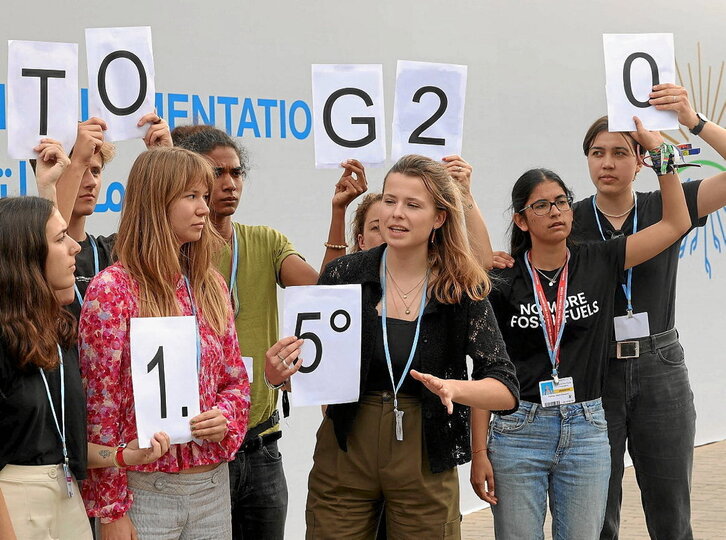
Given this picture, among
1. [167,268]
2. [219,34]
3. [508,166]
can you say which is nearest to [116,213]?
[219,34]

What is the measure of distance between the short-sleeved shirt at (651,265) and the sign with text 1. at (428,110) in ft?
3.09

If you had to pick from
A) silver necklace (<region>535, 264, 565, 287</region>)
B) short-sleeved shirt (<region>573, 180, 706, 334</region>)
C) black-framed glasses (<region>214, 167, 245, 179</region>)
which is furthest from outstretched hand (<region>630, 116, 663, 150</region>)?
black-framed glasses (<region>214, 167, 245, 179</region>)

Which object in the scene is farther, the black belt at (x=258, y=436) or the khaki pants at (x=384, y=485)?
the black belt at (x=258, y=436)

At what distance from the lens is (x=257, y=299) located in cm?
373

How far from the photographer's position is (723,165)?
885 cm

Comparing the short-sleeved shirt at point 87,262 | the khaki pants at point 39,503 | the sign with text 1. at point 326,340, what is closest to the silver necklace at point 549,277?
the sign with text 1. at point 326,340

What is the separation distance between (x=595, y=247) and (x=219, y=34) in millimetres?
2183

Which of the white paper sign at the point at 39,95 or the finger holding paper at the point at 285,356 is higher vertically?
the white paper sign at the point at 39,95

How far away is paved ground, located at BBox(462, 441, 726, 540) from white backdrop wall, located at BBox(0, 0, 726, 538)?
36 cm

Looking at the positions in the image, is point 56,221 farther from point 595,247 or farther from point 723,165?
point 723,165

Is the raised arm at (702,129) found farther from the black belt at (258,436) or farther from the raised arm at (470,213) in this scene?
the black belt at (258,436)

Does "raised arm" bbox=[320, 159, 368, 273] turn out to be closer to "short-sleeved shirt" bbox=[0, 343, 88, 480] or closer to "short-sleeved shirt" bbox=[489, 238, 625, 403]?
"short-sleeved shirt" bbox=[489, 238, 625, 403]

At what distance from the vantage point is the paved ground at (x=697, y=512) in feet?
20.5

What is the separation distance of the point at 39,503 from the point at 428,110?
196 centimetres
